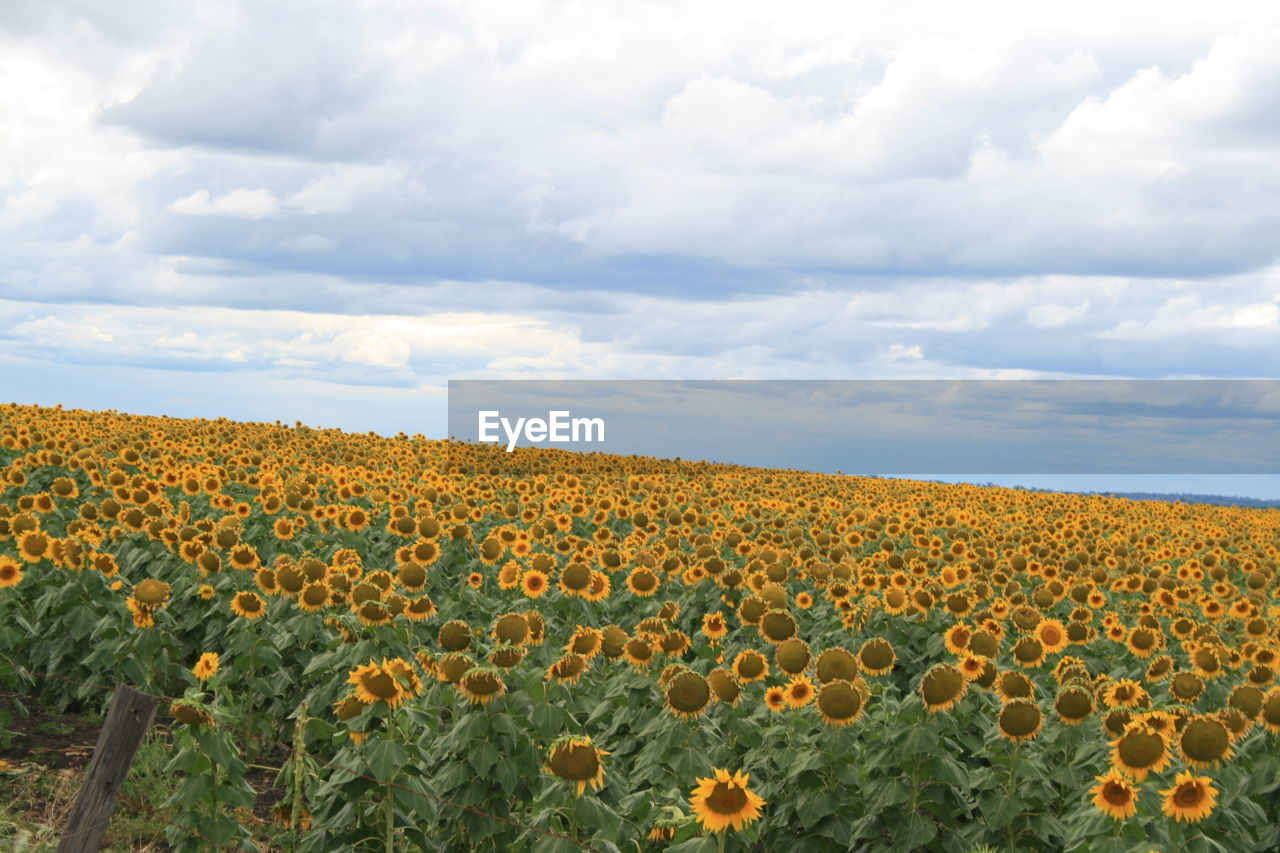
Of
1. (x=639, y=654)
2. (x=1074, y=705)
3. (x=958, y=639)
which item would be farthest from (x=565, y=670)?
(x=958, y=639)

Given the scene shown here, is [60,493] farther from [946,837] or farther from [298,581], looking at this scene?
[946,837]

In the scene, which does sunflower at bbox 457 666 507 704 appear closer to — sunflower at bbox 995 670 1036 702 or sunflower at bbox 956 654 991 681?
sunflower at bbox 956 654 991 681

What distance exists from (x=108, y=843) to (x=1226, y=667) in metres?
10.3

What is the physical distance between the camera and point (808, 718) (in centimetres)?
771

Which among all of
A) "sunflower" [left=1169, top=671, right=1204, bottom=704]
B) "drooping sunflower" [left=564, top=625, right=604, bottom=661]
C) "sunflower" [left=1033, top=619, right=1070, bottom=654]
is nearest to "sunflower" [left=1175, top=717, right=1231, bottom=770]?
"sunflower" [left=1169, top=671, right=1204, bottom=704]

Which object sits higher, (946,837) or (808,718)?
(808,718)

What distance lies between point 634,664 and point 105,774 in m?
3.83

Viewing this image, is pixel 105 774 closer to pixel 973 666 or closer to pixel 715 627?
pixel 715 627

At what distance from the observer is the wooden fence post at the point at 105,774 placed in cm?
723

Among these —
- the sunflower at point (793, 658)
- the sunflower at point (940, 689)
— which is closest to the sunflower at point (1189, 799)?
the sunflower at point (940, 689)

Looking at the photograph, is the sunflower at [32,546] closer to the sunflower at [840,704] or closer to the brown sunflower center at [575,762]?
the brown sunflower center at [575,762]

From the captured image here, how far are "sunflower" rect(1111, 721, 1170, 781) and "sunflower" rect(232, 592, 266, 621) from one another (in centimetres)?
788

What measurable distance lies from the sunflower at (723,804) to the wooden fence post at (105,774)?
3.82 metres

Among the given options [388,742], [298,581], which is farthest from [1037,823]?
[298,581]
